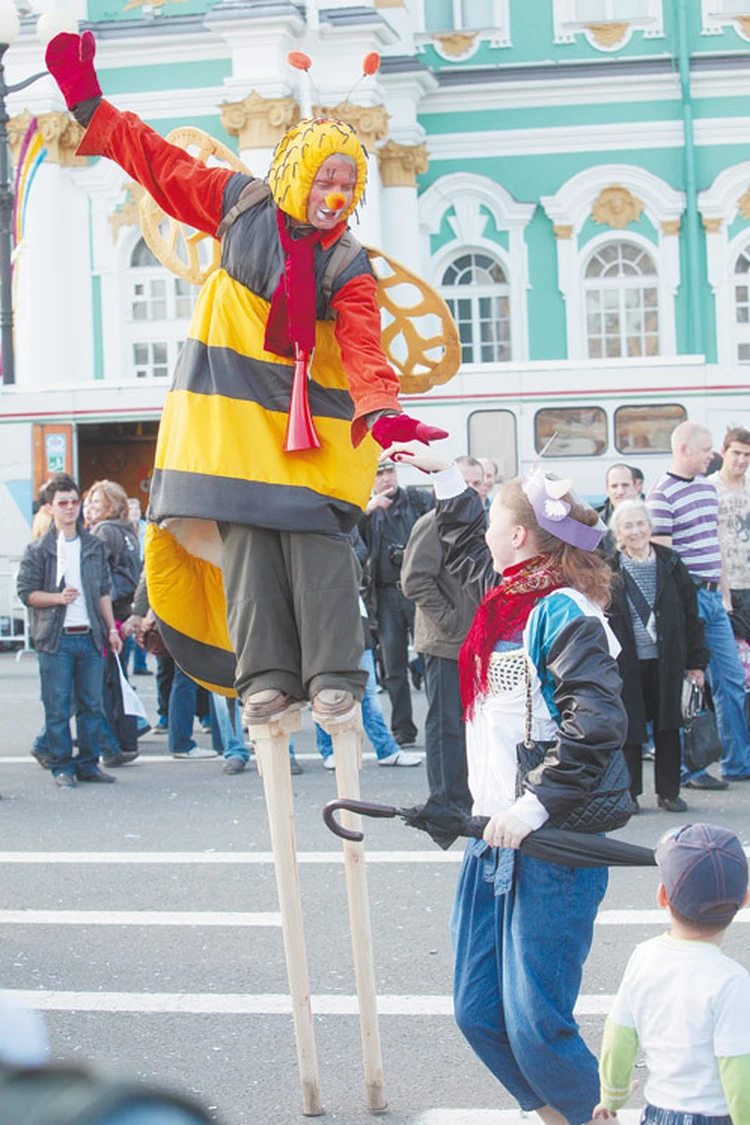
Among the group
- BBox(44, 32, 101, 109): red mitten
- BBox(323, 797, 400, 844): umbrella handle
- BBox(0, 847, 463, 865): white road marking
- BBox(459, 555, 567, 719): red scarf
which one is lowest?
BBox(0, 847, 463, 865): white road marking

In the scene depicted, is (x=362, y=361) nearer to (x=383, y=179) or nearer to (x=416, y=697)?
(x=416, y=697)

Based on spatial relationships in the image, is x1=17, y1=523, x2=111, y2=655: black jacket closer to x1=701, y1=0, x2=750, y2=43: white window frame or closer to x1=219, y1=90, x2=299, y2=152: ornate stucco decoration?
x1=219, y1=90, x2=299, y2=152: ornate stucco decoration

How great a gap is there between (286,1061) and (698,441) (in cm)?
495

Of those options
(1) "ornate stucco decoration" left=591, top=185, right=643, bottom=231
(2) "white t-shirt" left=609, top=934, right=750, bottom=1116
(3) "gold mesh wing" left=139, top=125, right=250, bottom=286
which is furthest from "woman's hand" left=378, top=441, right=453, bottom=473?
(1) "ornate stucco decoration" left=591, top=185, right=643, bottom=231

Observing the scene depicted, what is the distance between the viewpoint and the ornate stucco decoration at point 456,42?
27.5 m

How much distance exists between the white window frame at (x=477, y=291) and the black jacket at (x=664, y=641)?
64.8ft

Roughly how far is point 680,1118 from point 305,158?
89.3 inches

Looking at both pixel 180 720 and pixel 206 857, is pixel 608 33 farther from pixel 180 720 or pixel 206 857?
pixel 206 857

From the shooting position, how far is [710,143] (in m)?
27.0

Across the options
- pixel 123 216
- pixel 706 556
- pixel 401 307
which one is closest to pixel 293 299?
A: pixel 401 307

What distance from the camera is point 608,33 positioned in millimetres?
27266

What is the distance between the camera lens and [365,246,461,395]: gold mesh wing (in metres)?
4.30

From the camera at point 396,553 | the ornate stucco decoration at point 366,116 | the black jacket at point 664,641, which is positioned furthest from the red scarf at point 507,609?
the ornate stucco decoration at point 366,116

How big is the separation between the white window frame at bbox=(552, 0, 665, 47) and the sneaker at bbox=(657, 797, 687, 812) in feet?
70.9
